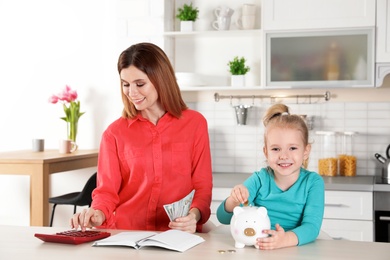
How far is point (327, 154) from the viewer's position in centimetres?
429

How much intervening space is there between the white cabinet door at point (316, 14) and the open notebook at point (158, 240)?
2.33m

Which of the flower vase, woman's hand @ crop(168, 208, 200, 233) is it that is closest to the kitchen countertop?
the flower vase

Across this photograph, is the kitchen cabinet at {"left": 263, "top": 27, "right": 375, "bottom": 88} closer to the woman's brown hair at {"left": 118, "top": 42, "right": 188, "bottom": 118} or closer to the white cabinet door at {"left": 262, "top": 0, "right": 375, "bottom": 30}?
the white cabinet door at {"left": 262, "top": 0, "right": 375, "bottom": 30}

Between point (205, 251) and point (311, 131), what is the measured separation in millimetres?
2593

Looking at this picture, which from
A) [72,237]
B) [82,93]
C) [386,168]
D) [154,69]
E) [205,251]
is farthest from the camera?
[82,93]

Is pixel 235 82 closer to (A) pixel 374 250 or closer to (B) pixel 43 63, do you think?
(B) pixel 43 63

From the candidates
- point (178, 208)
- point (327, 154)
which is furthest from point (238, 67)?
point (178, 208)

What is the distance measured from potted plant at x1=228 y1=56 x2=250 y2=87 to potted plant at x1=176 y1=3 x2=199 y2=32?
38 centimetres

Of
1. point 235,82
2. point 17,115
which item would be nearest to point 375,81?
point 235,82

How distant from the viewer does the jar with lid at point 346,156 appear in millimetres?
4129

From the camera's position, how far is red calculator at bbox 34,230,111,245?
1.95m

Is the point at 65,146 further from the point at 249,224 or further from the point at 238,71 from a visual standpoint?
the point at 249,224

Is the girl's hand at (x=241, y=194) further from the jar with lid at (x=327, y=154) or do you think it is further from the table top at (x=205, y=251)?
the jar with lid at (x=327, y=154)

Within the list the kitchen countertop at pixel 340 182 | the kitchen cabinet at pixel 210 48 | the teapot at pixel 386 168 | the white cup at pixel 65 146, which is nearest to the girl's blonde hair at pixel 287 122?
the kitchen countertop at pixel 340 182
